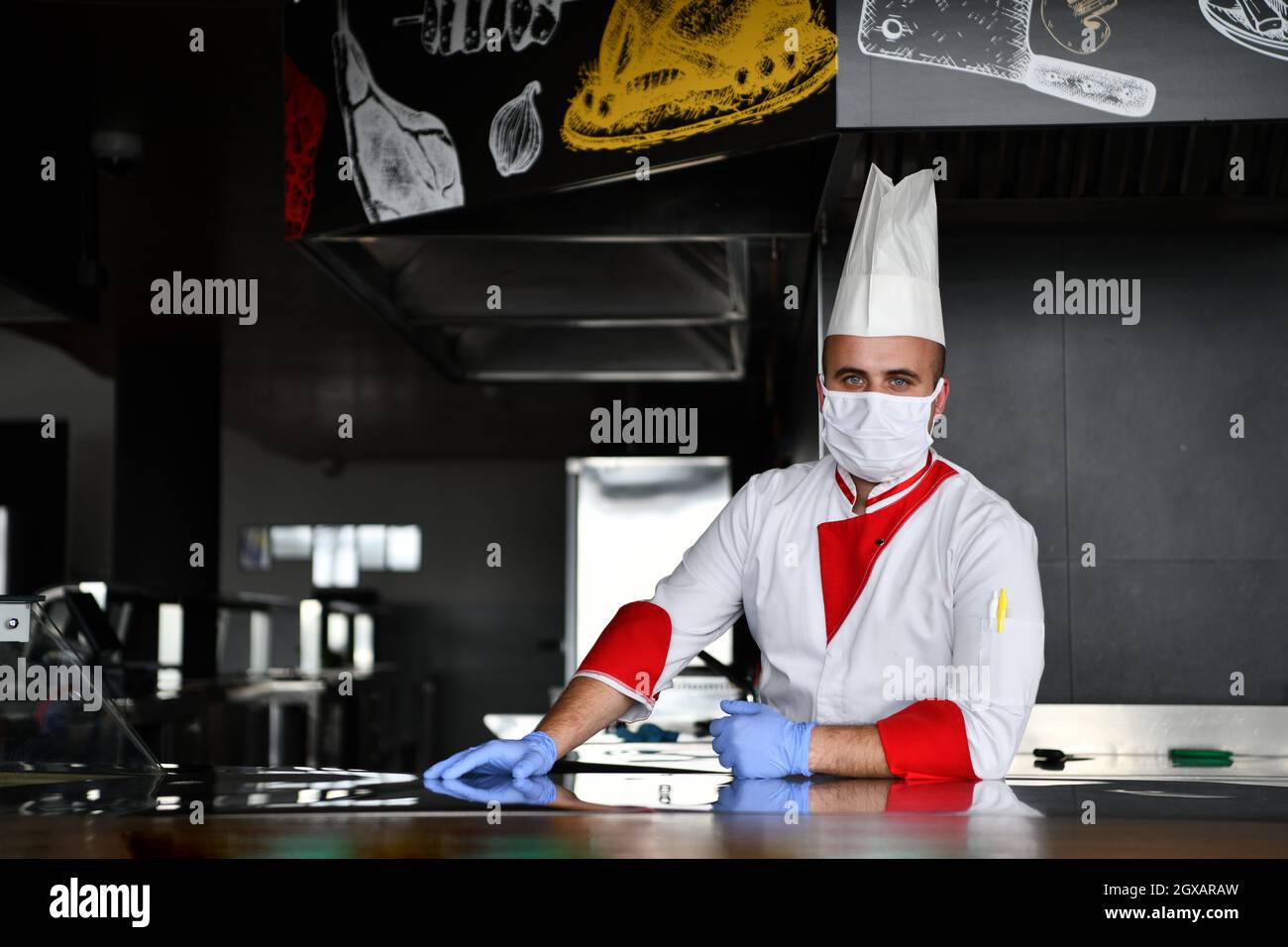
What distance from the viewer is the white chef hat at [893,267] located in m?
1.91

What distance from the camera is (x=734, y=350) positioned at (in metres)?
4.15

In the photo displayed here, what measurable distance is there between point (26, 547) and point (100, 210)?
221 inches

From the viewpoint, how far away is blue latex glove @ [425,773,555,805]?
1.33 m

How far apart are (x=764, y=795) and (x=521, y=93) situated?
1.57m

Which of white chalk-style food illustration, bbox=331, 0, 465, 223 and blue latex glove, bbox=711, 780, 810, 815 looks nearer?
blue latex glove, bbox=711, 780, 810, 815

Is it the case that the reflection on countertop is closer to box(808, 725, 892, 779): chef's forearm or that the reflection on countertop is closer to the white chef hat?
box(808, 725, 892, 779): chef's forearm

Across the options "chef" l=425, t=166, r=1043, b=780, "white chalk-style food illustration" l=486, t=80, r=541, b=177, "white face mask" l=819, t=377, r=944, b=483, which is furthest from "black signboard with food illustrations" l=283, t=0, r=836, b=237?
"white face mask" l=819, t=377, r=944, b=483

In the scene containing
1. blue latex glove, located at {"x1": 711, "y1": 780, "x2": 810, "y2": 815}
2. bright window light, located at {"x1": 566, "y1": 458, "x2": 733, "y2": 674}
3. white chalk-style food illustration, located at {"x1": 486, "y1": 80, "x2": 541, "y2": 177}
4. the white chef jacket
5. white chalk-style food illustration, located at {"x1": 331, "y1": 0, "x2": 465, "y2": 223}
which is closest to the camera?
blue latex glove, located at {"x1": 711, "y1": 780, "x2": 810, "y2": 815}

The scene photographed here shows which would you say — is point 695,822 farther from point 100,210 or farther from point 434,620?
point 434,620

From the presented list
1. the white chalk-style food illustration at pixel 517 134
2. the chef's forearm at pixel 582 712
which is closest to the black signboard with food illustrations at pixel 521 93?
the white chalk-style food illustration at pixel 517 134

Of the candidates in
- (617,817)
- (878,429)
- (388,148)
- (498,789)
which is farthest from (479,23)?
(617,817)

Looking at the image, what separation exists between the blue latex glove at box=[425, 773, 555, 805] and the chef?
0.25ft

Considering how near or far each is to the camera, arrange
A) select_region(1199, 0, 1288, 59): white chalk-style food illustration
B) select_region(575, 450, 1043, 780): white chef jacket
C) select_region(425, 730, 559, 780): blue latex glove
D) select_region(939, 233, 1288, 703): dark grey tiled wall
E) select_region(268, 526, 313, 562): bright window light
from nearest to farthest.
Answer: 1. select_region(425, 730, 559, 780): blue latex glove
2. select_region(575, 450, 1043, 780): white chef jacket
3. select_region(1199, 0, 1288, 59): white chalk-style food illustration
4. select_region(939, 233, 1288, 703): dark grey tiled wall
5. select_region(268, 526, 313, 562): bright window light

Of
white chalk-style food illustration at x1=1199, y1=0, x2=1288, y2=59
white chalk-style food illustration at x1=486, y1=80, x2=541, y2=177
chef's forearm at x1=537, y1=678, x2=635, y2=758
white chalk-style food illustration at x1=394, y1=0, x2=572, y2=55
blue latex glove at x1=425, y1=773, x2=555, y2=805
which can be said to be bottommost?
blue latex glove at x1=425, y1=773, x2=555, y2=805
